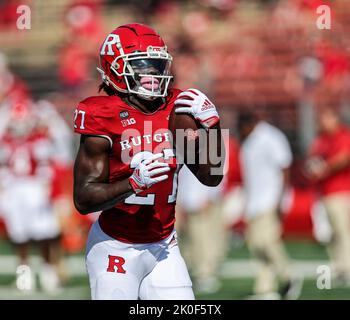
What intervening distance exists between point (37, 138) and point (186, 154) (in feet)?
19.8

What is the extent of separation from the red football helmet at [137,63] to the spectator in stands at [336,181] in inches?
226

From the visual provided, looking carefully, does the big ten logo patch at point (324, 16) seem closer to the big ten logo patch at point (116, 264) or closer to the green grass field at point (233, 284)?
the green grass field at point (233, 284)

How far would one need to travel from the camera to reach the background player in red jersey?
4.46m

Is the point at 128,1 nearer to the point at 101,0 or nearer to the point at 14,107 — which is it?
the point at 101,0

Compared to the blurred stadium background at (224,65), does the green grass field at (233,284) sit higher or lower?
lower

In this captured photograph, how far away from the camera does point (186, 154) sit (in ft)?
15.2

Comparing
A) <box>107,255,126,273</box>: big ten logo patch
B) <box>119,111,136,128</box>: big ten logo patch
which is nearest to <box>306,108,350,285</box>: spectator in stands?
<box>107,255,126,273</box>: big ten logo patch

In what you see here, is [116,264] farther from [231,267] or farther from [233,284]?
[231,267]

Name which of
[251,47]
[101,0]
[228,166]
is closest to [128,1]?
[101,0]

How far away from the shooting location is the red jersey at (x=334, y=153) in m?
10.2

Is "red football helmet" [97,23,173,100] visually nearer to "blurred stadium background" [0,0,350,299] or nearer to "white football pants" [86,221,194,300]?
"white football pants" [86,221,194,300]

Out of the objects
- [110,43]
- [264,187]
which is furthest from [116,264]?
[264,187]

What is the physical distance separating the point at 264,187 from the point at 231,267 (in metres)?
2.47

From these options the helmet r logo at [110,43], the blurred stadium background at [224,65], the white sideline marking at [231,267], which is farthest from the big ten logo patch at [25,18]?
the helmet r logo at [110,43]
